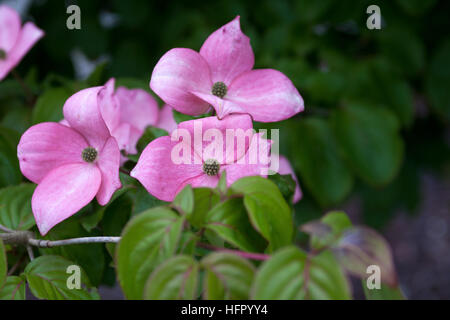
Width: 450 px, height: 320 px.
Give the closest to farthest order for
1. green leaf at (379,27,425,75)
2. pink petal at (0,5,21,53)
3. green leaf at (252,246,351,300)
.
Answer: green leaf at (252,246,351,300) < pink petal at (0,5,21,53) < green leaf at (379,27,425,75)

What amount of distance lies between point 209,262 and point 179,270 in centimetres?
2

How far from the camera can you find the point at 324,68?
97 centimetres

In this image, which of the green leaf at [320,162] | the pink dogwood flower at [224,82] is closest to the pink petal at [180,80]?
the pink dogwood flower at [224,82]

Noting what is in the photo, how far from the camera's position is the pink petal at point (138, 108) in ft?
1.66

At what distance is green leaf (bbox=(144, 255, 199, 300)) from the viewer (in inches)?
10.6

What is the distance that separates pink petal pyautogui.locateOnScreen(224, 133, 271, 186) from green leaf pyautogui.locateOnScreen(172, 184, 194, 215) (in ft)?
0.18

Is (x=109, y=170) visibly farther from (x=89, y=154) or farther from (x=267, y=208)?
(x=267, y=208)

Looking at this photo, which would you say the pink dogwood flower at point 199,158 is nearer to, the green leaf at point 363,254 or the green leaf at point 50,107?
the green leaf at point 363,254

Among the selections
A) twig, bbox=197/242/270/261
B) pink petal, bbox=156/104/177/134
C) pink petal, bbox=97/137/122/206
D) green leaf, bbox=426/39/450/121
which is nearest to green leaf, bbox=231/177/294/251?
twig, bbox=197/242/270/261

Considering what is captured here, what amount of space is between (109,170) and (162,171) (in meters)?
0.06

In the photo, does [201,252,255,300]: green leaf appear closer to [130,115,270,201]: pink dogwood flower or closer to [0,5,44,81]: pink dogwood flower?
[130,115,270,201]: pink dogwood flower

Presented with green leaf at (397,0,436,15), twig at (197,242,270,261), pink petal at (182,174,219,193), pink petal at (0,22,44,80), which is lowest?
twig at (197,242,270,261)
